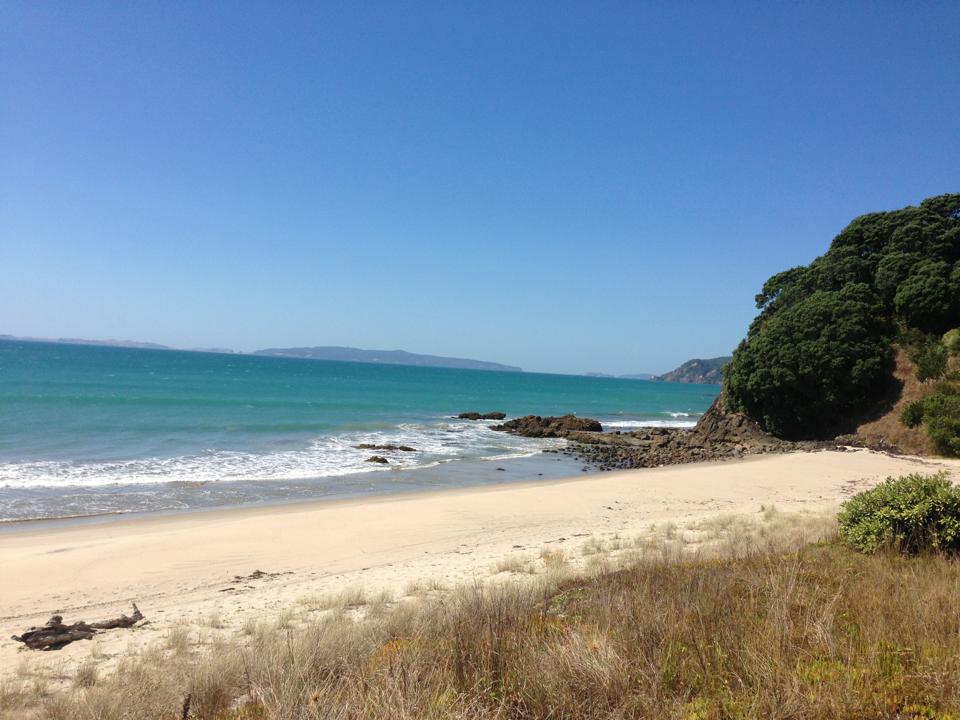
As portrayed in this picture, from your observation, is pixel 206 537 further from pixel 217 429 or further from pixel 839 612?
pixel 217 429

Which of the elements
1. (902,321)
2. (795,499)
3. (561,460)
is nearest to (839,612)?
(795,499)

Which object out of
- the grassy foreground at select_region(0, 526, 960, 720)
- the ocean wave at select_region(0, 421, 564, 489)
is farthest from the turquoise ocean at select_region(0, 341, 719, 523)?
the grassy foreground at select_region(0, 526, 960, 720)

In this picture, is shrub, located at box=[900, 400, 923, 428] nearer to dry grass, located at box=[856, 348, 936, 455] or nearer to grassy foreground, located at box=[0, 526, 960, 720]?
dry grass, located at box=[856, 348, 936, 455]

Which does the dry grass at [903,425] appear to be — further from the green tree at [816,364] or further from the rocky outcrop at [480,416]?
the rocky outcrop at [480,416]

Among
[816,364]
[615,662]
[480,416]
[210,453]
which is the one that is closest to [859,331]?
[816,364]

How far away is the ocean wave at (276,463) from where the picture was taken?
64.0 ft

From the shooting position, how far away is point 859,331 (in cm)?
3031

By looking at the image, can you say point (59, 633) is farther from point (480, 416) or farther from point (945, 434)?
point (480, 416)

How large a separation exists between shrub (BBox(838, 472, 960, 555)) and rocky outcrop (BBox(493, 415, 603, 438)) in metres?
32.3

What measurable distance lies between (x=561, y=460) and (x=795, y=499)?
532 inches

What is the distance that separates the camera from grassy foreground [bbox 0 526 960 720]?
351 cm

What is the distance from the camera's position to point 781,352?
105 ft

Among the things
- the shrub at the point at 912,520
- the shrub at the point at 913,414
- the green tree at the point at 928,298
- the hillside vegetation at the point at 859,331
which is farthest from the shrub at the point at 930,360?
the shrub at the point at 912,520

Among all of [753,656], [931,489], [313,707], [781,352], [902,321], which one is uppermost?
[902,321]
